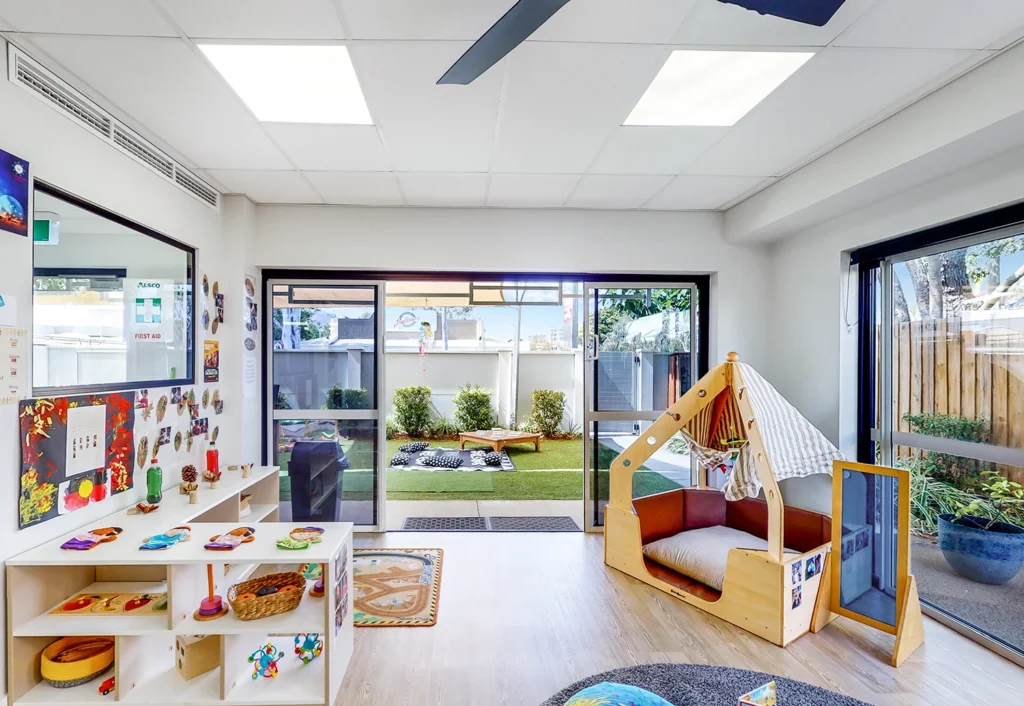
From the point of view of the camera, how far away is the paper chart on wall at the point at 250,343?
374 cm

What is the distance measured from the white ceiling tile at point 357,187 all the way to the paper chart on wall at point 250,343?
0.86m

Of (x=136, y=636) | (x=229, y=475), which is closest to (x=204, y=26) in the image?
(x=136, y=636)

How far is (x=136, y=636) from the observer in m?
2.09

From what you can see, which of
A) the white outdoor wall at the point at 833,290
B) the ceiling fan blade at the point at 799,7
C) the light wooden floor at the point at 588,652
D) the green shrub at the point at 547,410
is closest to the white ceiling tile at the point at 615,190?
the white outdoor wall at the point at 833,290

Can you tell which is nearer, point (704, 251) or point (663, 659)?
point (663, 659)

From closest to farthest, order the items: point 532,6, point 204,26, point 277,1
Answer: point 532,6 → point 277,1 → point 204,26

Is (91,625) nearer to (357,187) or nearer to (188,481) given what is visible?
(188,481)

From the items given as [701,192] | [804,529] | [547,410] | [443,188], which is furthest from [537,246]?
[547,410]

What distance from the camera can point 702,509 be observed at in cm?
382

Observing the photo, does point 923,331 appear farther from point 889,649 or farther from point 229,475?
point 229,475

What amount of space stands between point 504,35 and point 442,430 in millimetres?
7879

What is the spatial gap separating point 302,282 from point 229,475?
1525 millimetres

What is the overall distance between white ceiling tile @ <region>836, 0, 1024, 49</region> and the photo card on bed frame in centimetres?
181

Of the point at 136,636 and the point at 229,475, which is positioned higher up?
the point at 229,475
